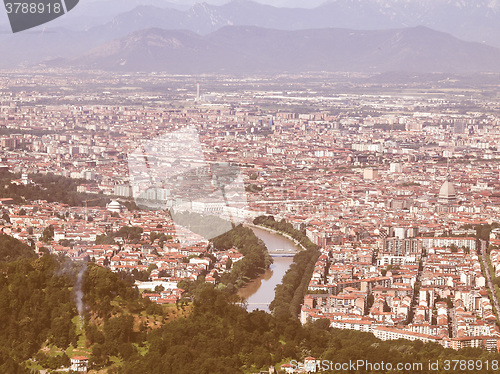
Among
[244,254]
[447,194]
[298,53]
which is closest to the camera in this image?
[244,254]

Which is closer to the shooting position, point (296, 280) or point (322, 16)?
point (296, 280)

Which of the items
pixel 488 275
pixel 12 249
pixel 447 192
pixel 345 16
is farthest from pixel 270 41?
pixel 12 249

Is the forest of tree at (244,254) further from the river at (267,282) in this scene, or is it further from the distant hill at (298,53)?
the distant hill at (298,53)

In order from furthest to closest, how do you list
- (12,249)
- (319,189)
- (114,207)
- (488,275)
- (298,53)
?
(298,53)
(319,189)
(114,207)
(488,275)
(12,249)

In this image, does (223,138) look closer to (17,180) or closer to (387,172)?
(387,172)

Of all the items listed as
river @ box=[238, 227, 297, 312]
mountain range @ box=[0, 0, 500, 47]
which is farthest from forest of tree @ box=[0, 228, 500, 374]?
mountain range @ box=[0, 0, 500, 47]

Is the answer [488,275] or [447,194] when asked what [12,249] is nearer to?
[488,275]

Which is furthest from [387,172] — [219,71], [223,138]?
Result: [219,71]

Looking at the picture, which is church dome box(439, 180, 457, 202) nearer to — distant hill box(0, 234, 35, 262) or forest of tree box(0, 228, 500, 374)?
distant hill box(0, 234, 35, 262)
